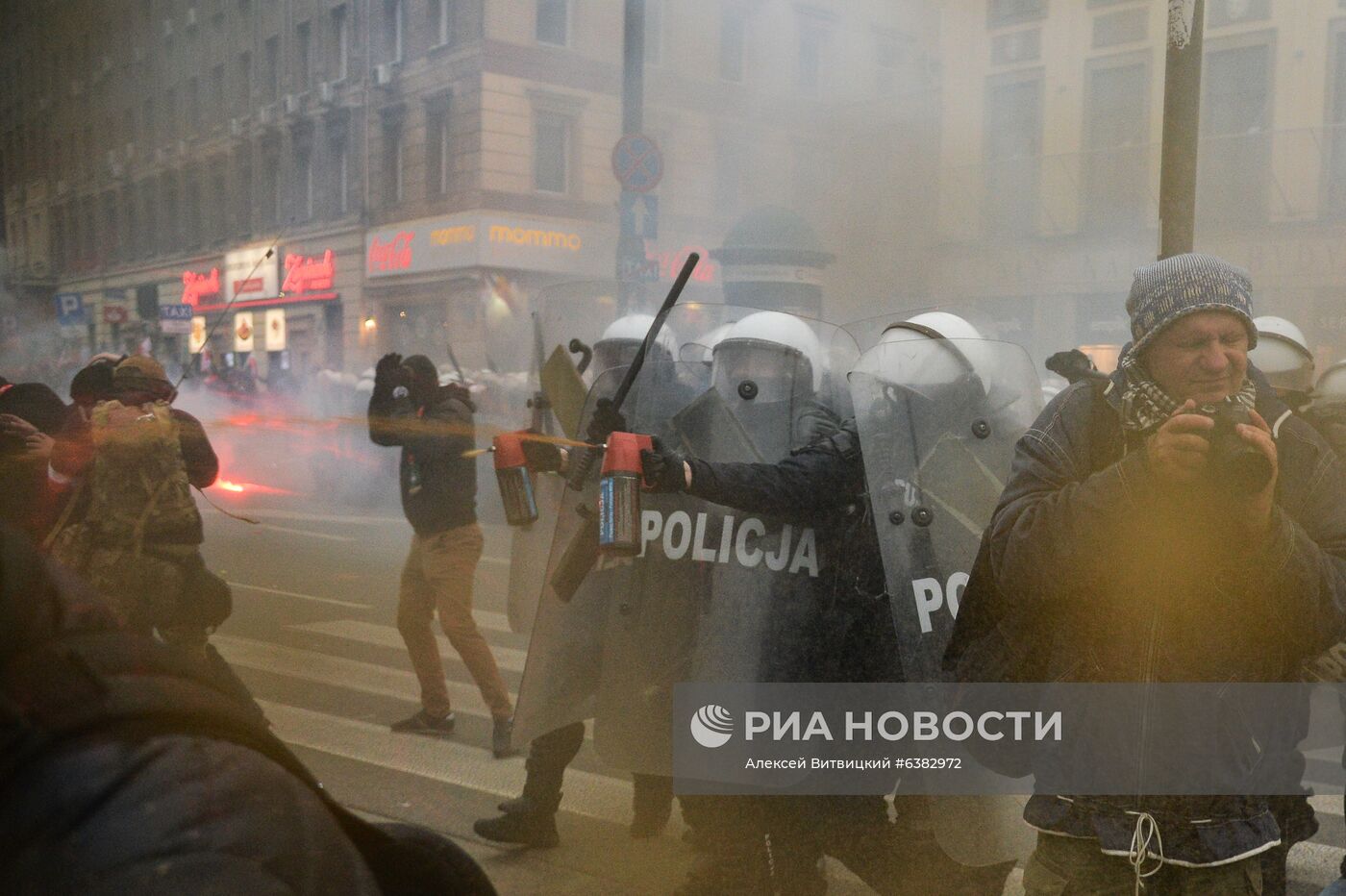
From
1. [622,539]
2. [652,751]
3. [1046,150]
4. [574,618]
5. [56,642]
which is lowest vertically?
[652,751]

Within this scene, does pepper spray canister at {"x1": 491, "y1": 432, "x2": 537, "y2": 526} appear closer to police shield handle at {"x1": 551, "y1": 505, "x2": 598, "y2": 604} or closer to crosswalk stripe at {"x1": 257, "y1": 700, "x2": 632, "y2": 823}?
police shield handle at {"x1": 551, "y1": 505, "x2": 598, "y2": 604}

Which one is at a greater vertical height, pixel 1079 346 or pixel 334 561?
pixel 1079 346

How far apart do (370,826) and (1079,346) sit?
3444 mm

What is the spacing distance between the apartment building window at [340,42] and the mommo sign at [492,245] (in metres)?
0.56

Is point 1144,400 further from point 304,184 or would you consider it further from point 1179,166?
point 304,184

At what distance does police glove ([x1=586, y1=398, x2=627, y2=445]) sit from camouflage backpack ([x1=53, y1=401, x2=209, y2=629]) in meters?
1.50

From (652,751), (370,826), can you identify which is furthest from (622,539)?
(370,826)

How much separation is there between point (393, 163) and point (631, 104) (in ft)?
2.57

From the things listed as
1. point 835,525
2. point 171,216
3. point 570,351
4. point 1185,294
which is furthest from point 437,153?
point 1185,294

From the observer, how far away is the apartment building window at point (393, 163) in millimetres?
3962

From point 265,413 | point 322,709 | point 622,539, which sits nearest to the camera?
point 622,539

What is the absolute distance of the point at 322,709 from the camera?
4.86 meters

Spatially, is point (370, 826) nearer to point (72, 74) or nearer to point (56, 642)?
point (56, 642)

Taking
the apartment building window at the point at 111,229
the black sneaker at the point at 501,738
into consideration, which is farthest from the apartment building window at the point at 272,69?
the black sneaker at the point at 501,738
